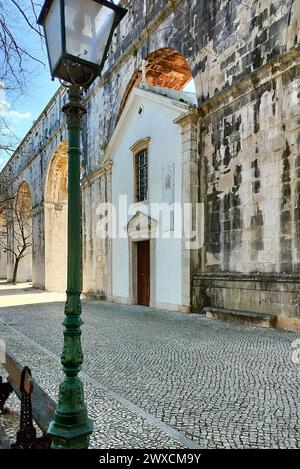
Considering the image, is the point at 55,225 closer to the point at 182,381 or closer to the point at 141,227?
the point at 141,227

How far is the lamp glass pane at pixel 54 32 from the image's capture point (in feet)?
7.96

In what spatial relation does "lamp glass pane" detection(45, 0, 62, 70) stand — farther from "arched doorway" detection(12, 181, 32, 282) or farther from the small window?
"arched doorway" detection(12, 181, 32, 282)

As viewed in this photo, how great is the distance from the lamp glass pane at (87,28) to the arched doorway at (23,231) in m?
32.0

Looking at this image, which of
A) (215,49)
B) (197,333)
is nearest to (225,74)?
(215,49)

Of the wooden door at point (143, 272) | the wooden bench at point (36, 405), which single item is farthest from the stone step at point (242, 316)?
the wooden bench at point (36, 405)

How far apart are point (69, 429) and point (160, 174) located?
38.5ft

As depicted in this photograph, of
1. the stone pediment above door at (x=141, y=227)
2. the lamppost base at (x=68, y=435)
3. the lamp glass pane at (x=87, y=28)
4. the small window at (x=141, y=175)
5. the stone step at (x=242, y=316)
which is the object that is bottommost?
the stone step at (x=242, y=316)

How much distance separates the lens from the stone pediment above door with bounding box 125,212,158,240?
13.7 meters

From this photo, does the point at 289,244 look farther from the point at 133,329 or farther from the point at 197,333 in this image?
the point at 133,329

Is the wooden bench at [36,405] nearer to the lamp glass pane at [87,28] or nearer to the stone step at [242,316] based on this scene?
the lamp glass pane at [87,28]

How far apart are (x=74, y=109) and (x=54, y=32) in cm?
48

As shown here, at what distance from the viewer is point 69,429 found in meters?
2.27

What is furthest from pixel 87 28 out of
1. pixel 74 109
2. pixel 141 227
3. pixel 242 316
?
pixel 141 227

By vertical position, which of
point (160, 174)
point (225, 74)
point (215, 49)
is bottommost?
point (160, 174)
